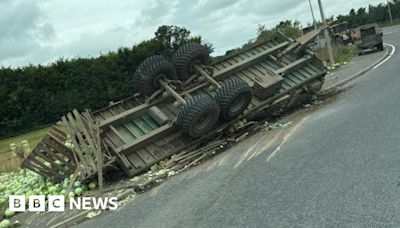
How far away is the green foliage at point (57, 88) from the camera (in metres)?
25.3

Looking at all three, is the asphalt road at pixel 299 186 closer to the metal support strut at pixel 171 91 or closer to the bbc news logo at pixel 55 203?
the bbc news logo at pixel 55 203

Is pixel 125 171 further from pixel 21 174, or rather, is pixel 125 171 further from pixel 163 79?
pixel 21 174

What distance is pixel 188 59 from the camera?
12469mm

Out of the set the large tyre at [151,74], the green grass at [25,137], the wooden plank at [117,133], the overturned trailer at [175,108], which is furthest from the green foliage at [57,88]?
the wooden plank at [117,133]

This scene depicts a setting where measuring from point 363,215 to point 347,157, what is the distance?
243 centimetres

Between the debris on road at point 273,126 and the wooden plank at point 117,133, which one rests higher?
the wooden plank at point 117,133

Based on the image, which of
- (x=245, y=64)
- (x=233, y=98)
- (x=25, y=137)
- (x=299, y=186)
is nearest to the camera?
(x=299, y=186)

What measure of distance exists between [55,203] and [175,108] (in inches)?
146

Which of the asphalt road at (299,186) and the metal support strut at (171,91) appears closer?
the asphalt road at (299,186)

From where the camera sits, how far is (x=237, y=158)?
9.58m

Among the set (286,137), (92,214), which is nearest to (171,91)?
(286,137)

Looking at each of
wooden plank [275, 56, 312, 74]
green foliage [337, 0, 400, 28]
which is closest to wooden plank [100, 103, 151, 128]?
wooden plank [275, 56, 312, 74]

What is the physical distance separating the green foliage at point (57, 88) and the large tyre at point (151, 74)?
44.2 ft

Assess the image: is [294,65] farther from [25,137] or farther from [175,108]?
[25,137]
